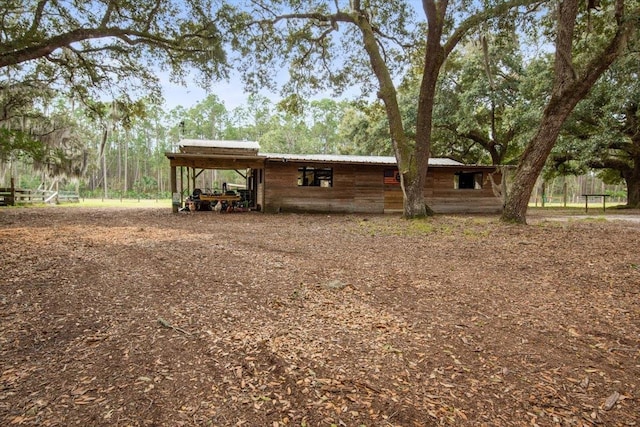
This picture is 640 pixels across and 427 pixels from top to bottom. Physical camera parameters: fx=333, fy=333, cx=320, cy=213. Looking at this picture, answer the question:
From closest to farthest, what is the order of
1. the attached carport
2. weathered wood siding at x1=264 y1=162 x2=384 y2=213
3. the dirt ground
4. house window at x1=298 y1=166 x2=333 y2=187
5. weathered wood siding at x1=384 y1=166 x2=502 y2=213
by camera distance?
the dirt ground → the attached carport → weathered wood siding at x1=264 y1=162 x2=384 y2=213 → house window at x1=298 y1=166 x2=333 y2=187 → weathered wood siding at x1=384 y1=166 x2=502 y2=213

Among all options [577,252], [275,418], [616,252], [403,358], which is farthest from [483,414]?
[616,252]

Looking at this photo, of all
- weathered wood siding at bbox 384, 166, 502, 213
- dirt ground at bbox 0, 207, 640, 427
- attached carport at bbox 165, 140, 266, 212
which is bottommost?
dirt ground at bbox 0, 207, 640, 427

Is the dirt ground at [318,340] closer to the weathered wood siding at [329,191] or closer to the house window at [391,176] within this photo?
the weathered wood siding at [329,191]

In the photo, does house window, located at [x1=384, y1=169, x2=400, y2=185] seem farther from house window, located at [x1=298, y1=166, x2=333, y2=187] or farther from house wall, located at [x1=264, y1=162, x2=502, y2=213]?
house window, located at [x1=298, y1=166, x2=333, y2=187]

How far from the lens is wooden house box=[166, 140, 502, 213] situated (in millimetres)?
15848

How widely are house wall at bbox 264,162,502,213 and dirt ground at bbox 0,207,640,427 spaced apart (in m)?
10.6

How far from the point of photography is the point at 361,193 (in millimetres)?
17672

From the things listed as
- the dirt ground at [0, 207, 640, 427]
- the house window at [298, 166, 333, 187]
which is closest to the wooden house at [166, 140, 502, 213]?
the house window at [298, 166, 333, 187]

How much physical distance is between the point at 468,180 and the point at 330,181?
8455 millimetres

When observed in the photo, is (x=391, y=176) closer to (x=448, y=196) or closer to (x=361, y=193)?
(x=361, y=193)

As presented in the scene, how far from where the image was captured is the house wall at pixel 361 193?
1653 cm

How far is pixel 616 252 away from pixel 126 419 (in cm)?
809

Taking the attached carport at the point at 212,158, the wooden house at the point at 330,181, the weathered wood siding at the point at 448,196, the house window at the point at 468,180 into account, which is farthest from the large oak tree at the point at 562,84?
the attached carport at the point at 212,158

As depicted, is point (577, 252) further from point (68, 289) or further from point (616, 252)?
point (68, 289)
